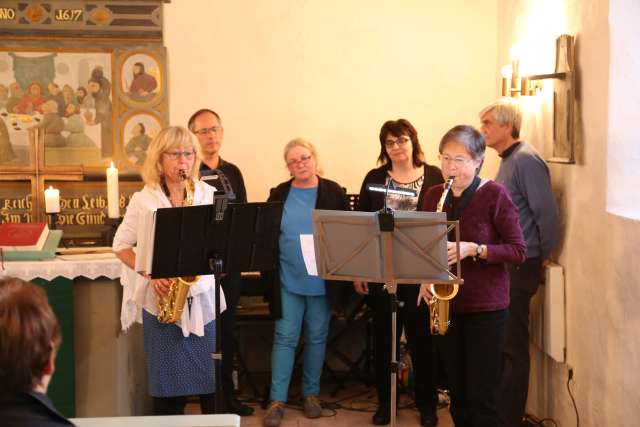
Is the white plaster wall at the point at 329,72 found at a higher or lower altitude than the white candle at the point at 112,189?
higher

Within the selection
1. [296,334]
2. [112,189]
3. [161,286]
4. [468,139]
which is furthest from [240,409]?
[468,139]

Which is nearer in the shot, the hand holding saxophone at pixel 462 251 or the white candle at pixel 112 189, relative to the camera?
the hand holding saxophone at pixel 462 251

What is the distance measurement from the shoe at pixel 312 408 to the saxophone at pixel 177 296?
1.69m

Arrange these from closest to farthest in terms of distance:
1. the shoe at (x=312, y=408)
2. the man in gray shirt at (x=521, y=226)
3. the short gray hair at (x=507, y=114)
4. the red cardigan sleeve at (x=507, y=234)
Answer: the red cardigan sleeve at (x=507, y=234) → the man in gray shirt at (x=521, y=226) → the short gray hair at (x=507, y=114) → the shoe at (x=312, y=408)

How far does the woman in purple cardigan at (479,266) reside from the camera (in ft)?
12.0

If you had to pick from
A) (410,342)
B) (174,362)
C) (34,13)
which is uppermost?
(34,13)

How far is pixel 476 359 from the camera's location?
12.0 feet

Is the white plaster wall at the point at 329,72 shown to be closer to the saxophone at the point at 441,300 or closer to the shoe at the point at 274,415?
the shoe at the point at 274,415

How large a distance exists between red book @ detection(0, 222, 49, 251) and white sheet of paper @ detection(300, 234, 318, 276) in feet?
4.47

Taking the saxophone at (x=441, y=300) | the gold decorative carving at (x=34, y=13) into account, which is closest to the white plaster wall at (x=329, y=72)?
the gold decorative carving at (x=34, y=13)

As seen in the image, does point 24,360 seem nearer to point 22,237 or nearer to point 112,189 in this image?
point 22,237

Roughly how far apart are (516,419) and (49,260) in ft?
8.28

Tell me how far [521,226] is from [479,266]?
1.07 meters

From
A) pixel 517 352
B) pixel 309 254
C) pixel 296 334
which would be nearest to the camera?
pixel 517 352
